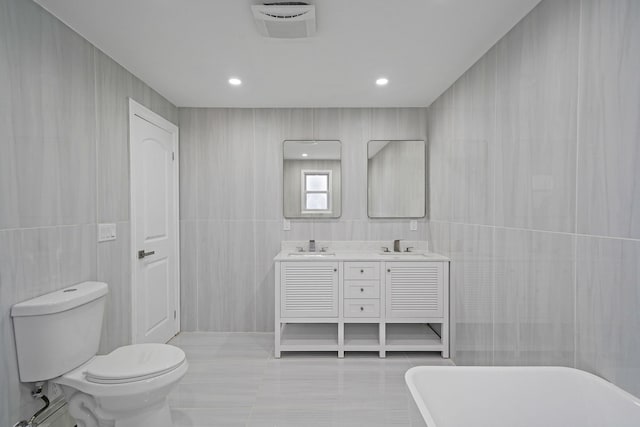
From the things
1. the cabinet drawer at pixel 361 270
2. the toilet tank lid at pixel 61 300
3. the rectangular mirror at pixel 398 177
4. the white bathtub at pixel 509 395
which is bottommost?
the white bathtub at pixel 509 395

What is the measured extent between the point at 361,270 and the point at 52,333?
217 cm

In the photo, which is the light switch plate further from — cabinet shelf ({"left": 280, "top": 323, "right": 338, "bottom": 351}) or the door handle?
cabinet shelf ({"left": 280, "top": 323, "right": 338, "bottom": 351})

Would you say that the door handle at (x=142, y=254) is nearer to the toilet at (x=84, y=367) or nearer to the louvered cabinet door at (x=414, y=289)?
the toilet at (x=84, y=367)

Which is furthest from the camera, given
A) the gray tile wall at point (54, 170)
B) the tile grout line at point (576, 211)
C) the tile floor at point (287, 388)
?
the tile floor at point (287, 388)

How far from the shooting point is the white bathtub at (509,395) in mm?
1267

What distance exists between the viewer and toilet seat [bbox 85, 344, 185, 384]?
169 cm

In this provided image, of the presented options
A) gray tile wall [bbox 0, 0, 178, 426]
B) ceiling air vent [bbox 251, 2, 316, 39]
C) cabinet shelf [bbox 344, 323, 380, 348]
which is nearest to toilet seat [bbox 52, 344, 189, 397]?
gray tile wall [bbox 0, 0, 178, 426]

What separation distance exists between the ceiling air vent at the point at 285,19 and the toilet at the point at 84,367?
1800 millimetres

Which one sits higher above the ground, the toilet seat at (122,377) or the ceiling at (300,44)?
the ceiling at (300,44)

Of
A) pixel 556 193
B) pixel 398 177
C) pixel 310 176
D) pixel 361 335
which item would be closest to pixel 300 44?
pixel 310 176

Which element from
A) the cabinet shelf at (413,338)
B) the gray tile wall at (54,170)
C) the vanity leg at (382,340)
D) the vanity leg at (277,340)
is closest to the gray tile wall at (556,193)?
the cabinet shelf at (413,338)

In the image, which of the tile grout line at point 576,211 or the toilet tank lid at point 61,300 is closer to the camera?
the tile grout line at point 576,211

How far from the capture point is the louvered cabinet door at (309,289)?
301 cm

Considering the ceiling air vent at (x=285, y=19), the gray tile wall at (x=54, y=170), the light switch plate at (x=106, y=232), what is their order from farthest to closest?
the light switch plate at (x=106, y=232)
the ceiling air vent at (x=285, y=19)
the gray tile wall at (x=54, y=170)
